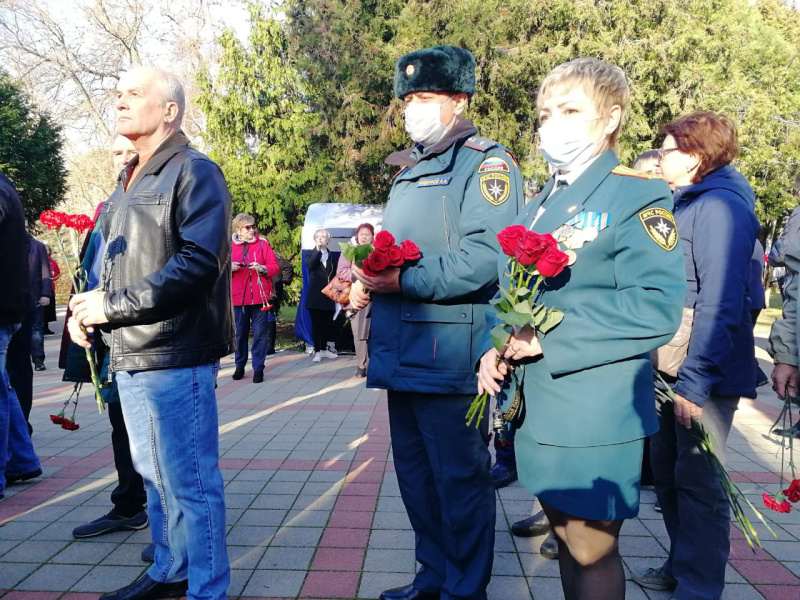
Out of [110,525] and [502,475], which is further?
[502,475]

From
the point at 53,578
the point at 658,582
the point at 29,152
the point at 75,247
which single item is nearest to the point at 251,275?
the point at 75,247

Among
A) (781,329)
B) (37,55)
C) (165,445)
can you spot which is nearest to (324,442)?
(165,445)

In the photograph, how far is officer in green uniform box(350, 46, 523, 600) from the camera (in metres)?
2.41

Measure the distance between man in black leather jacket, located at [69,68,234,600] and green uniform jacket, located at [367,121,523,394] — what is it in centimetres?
70

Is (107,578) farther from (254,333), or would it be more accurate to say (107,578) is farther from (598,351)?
(254,333)

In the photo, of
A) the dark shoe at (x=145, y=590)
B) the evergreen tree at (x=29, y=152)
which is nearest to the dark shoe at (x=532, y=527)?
the dark shoe at (x=145, y=590)

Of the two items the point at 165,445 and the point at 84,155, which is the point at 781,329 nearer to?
the point at 165,445

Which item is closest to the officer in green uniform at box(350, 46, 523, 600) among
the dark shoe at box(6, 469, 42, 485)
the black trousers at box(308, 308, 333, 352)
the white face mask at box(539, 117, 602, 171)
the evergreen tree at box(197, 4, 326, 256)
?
the white face mask at box(539, 117, 602, 171)

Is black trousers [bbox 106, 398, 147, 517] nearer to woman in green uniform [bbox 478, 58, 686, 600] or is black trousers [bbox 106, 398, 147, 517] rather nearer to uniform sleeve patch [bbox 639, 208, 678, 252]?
woman in green uniform [bbox 478, 58, 686, 600]

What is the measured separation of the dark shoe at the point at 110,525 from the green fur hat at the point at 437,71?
2769 millimetres

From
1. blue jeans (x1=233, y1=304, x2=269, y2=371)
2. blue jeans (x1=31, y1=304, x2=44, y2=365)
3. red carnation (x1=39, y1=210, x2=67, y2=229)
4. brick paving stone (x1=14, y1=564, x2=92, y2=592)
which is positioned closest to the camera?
brick paving stone (x1=14, y1=564, x2=92, y2=592)

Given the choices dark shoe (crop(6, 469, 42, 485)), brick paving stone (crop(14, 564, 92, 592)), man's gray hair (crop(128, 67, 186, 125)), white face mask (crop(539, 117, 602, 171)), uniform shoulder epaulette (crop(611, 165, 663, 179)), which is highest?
man's gray hair (crop(128, 67, 186, 125))

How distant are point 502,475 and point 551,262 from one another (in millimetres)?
2957

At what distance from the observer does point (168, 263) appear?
7.67 ft
